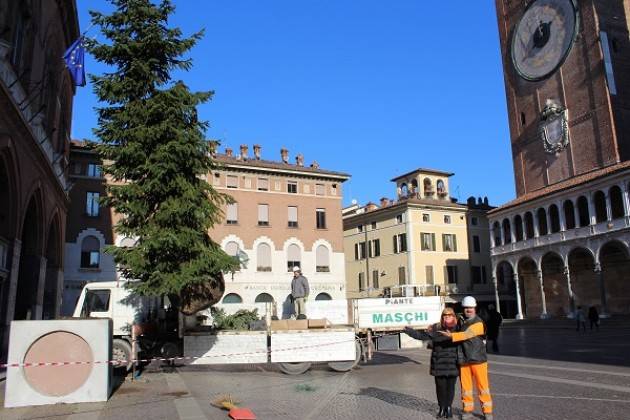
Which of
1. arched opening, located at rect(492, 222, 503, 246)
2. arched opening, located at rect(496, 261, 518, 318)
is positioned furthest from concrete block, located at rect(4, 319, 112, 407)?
arched opening, located at rect(496, 261, 518, 318)

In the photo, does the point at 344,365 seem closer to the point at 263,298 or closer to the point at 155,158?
the point at 155,158

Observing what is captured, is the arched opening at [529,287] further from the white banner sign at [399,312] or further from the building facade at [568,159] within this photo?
the white banner sign at [399,312]

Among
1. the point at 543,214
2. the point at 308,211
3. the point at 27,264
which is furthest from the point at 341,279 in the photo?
the point at 27,264

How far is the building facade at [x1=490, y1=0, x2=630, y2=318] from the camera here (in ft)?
125

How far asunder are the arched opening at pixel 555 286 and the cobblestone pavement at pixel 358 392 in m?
30.1

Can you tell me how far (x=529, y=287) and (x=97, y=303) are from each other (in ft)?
129

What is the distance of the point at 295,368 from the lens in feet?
41.9

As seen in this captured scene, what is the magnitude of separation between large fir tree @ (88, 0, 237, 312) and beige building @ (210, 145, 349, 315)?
25568mm

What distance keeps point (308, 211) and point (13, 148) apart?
29.2 metres

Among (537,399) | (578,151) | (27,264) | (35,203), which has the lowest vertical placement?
(537,399)

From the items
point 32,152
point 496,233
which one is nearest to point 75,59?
point 32,152

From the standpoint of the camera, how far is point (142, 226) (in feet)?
43.5

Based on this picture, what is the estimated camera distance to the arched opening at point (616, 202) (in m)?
36.5

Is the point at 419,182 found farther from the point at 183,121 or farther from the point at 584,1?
the point at 183,121
